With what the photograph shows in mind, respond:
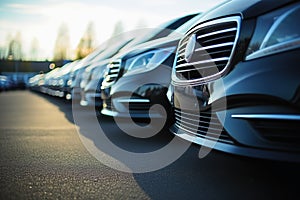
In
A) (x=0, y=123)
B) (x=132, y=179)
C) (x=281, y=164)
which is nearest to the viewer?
(x=281, y=164)

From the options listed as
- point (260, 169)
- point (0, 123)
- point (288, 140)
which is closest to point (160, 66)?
point (260, 169)

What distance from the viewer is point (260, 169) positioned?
10.2 ft

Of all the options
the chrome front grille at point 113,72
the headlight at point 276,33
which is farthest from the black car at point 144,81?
the headlight at point 276,33

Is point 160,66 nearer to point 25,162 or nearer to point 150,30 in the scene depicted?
point 25,162

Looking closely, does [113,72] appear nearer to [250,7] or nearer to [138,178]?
[138,178]

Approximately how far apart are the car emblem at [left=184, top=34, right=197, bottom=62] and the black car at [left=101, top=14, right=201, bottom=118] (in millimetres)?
1087

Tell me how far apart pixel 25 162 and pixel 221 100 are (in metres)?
1.93

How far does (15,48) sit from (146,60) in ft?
215

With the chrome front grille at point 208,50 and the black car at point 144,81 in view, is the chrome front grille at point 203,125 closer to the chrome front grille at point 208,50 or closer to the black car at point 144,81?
the chrome front grille at point 208,50

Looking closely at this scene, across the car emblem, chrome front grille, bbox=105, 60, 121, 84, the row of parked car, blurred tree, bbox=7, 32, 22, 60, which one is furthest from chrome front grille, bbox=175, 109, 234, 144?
blurred tree, bbox=7, 32, 22, 60

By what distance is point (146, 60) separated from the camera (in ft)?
15.7

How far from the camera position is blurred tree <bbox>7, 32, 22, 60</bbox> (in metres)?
64.8

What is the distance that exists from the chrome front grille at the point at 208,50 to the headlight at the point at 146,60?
1.09 m

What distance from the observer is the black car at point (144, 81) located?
4293 millimetres
